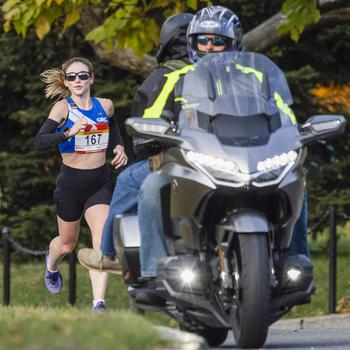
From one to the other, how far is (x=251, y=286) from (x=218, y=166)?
0.61 meters

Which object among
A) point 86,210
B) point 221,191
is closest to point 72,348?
point 221,191

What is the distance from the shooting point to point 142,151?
8180 mm

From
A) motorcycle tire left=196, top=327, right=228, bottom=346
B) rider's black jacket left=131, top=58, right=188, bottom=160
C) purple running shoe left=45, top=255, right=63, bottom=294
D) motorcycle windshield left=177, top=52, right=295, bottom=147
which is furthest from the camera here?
purple running shoe left=45, top=255, right=63, bottom=294

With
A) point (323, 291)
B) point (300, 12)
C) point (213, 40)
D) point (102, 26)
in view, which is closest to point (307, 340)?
point (213, 40)

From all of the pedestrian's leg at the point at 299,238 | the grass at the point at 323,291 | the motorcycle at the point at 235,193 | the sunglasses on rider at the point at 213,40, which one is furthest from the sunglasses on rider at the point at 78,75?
the grass at the point at 323,291

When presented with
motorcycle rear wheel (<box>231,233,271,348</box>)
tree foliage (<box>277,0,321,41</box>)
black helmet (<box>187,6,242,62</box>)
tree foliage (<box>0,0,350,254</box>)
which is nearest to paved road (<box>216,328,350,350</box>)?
motorcycle rear wheel (<box>231,233,271,348</box>)

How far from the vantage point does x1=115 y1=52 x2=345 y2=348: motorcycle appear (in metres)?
7.29

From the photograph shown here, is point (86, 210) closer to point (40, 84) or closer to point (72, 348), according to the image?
point (72, 348)

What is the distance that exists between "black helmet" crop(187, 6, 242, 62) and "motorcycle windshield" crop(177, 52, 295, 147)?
412 millimetres

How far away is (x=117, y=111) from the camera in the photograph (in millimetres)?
19484

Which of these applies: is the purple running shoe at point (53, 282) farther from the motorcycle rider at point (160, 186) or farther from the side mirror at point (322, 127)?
the side mirror at point (322, 127)

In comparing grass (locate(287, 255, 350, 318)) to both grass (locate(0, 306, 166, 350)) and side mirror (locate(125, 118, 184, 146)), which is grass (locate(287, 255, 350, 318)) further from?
grass (locate(0, 306, 166, 350))

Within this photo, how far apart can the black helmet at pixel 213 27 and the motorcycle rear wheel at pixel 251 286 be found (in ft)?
4.61

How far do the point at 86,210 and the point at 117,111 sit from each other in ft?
30.1
